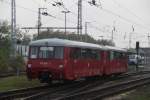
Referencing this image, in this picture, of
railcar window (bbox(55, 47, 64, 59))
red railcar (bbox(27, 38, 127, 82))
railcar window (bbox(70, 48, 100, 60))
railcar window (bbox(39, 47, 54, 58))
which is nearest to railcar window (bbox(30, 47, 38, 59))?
red railcar (bbox(27, 38, 127, 82))

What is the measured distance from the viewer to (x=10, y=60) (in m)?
46.7

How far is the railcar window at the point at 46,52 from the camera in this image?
85.9 feet

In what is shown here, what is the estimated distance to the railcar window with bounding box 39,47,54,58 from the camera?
85.9ft

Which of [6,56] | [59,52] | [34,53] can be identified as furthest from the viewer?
[6,56]

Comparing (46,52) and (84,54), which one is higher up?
(46,52)

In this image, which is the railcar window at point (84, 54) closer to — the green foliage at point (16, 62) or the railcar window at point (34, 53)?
the railcar window at point (34, 53)

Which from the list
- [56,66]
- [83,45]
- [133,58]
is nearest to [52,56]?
[56,66]

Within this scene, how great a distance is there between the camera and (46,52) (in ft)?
86.8

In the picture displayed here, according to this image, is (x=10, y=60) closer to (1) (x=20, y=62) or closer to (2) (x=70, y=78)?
(1) (x=20, y=62)

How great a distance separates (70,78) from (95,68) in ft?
18.1

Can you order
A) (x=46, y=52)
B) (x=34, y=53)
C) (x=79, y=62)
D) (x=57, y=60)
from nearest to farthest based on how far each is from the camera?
(x=57, y=60) → (x=46, y=52) → (x=34, y=53) → (x=79, y=62)

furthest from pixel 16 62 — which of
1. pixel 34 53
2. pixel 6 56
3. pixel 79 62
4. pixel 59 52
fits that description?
pixel 59 52

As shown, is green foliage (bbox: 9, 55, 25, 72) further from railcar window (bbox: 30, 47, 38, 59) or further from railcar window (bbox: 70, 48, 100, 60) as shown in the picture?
railcar window (bbox: 30, 47, 38, 59)

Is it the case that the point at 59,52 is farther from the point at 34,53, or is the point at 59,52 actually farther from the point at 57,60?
the point at 34,53
